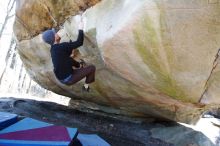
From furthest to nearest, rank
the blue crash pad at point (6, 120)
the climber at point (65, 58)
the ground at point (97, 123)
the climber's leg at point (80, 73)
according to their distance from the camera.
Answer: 1. the ground at point (97, 123)
2. the climber's leg at point (80, 73)
3. the climber at point (65, 58)
4. the blue crash pad at point (6, 120)

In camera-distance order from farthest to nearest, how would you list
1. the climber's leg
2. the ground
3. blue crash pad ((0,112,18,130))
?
the ground < the climber's leg < blue crash pad ((0,112,18,130))

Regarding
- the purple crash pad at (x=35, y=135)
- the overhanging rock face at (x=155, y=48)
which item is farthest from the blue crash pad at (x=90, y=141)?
the overhanging rock face at (x=155, y=48)

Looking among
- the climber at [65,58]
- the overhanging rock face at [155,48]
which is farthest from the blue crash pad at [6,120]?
the overhanging rock face at [155,48]

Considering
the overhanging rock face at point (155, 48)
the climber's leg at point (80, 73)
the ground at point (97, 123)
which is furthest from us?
the ground at point (97, 123)

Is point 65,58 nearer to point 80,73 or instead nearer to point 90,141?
point 80,73

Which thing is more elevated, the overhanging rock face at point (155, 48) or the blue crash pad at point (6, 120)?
the overhanging rock face at point (155, 48)

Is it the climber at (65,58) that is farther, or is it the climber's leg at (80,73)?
the climber's leg at (80,73)

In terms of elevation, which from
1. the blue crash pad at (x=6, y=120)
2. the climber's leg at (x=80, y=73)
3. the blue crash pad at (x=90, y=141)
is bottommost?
the blue crash pad at (x=90, y=141)

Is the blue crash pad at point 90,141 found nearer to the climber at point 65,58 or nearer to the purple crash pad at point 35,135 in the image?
the purple crash pad at point 35,135

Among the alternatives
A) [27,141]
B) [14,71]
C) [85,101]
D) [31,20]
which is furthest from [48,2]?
[14,71]

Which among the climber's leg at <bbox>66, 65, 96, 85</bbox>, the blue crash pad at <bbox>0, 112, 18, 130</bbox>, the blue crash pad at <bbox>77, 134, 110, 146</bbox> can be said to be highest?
the climber's leg at <bbox>66, 65, 96, 85</bbox>

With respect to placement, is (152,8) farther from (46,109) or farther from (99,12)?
(46,109)

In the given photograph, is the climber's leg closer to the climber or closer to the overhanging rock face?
the climber

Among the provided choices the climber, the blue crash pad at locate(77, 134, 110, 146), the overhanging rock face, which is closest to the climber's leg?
the climber
